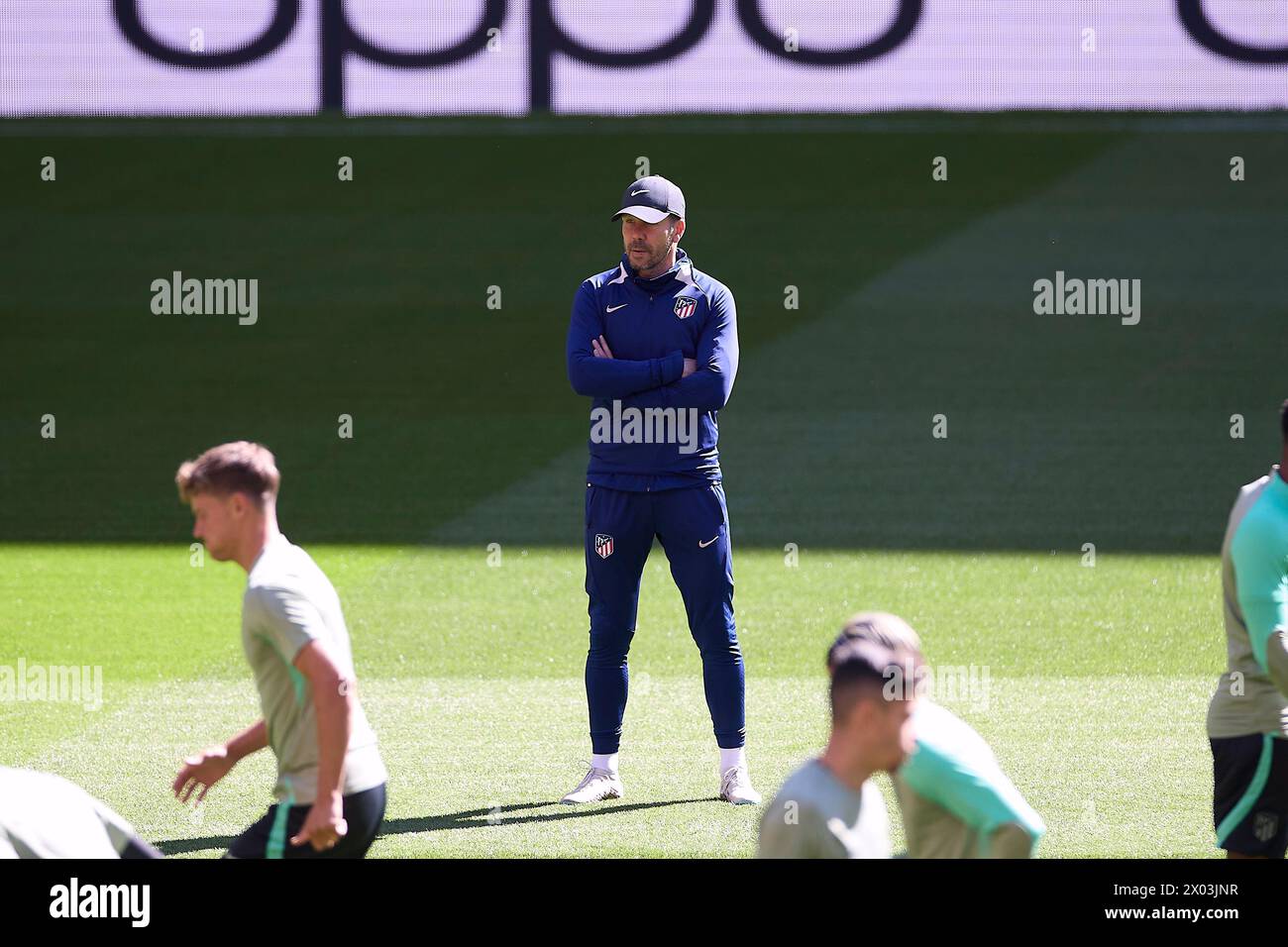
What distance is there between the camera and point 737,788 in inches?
300

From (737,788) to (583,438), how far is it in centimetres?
921

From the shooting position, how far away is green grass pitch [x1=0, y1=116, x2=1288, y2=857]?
871 centimetres

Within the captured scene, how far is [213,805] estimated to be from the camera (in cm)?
770

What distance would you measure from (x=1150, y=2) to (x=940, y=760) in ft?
64.3

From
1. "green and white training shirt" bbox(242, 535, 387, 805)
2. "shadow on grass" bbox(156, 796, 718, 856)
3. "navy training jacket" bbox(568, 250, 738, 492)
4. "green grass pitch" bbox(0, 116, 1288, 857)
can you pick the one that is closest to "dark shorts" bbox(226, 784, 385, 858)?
"green and white training shirt" bbox(242, 535, 387, 805)

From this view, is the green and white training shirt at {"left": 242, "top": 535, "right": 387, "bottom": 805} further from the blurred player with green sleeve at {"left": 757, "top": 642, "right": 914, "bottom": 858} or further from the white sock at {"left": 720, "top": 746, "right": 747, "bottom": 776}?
the white sock at {"left": 720, "top": 746, "right": 747, "bottom": 776}

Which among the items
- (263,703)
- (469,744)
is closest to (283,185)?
(469,744)

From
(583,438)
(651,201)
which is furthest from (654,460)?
(583,438)

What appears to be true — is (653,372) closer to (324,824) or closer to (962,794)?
(324,824)

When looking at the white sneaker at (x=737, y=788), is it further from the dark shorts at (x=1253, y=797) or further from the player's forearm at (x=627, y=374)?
the dark shorts at (x=1253, y=797)

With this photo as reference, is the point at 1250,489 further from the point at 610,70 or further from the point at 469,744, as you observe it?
the point at 610,70

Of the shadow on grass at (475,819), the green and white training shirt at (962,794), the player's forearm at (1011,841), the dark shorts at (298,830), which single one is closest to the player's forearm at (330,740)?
the dark shorts at (298,830)

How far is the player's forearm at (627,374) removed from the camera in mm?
7508
